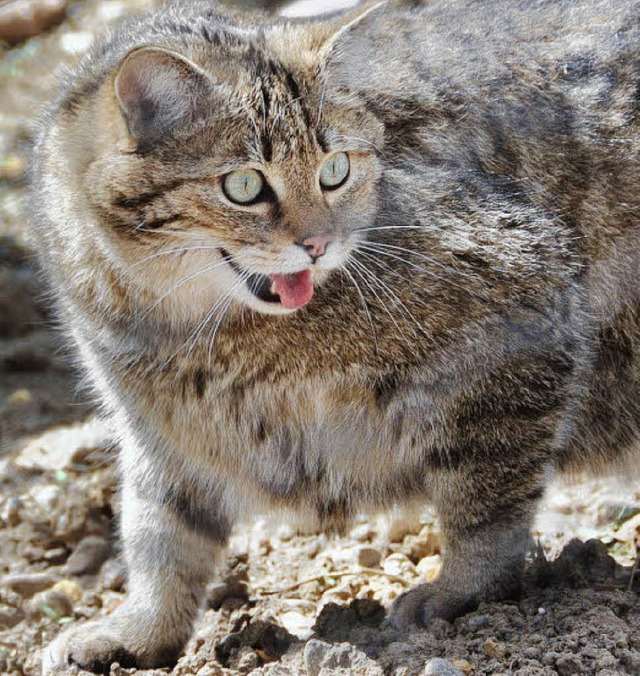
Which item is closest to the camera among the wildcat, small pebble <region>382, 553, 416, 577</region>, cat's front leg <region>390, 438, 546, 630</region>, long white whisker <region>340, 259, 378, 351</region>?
the wildcat

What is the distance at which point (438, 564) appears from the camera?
140 inches

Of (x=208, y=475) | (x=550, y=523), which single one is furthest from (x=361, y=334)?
(x=550, y=523)

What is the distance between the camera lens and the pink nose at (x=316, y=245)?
102 inches

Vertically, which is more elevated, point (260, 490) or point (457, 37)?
point (457, 37)

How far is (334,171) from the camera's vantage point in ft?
8.92

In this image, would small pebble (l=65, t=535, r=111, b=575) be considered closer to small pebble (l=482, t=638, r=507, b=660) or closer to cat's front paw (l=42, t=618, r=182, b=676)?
cat's front paw (l=42, t=618, r=182, b=676)

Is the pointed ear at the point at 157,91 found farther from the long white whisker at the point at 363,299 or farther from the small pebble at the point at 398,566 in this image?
the small pebble at the point at 398,566

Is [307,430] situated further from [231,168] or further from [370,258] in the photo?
[231,168]

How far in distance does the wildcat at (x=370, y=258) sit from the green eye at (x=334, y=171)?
0.04ft

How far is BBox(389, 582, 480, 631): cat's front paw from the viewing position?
296cm

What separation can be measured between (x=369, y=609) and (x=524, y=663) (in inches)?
27.9

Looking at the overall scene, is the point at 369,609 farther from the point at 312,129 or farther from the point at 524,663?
the point at 312,129

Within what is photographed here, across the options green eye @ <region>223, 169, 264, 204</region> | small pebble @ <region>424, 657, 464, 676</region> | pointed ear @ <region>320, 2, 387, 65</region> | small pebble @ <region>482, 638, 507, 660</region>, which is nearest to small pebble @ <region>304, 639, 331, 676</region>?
small pebble @ <region>424, 657, 464, 676</region>

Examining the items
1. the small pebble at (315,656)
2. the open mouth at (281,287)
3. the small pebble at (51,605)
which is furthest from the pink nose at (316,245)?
the small pebble at (51,605)
